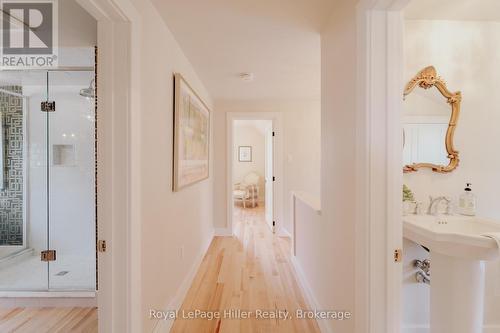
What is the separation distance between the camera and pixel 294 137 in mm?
4230

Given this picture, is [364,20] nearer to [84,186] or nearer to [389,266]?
[389,266]

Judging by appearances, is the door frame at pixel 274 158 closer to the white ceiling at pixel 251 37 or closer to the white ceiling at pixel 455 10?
the white ceiling at pixel 251 37

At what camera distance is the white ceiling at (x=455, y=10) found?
1.54 metres

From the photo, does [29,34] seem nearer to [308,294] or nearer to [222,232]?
[308,294]

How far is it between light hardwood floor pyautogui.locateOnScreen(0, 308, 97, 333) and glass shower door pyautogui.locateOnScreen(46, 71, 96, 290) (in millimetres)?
477

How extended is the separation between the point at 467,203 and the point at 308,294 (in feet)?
4.82

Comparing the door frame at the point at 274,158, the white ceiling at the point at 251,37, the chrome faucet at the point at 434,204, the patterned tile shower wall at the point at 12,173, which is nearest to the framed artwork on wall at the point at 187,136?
the white ceiling at the point at 251,37

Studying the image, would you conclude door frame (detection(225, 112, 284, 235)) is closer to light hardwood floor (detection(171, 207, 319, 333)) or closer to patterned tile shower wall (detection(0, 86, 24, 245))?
light hardwood floor (detection(171, 207, 319, 333))

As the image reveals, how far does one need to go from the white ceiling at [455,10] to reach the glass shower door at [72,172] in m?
3.02

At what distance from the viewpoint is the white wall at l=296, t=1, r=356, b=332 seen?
133 cm

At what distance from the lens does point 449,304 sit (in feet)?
4.48

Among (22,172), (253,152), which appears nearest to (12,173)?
(22,172)

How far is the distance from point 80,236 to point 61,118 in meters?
1.44

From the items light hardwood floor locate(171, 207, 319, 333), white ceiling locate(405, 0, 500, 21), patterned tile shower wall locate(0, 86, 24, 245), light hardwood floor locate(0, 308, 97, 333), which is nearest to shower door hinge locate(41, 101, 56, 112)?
patterned tile shower wall locate(0, 86, 24, 245)
